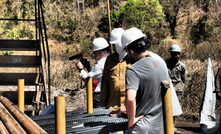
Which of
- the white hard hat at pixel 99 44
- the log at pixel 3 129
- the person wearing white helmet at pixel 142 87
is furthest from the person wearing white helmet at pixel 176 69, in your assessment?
the log at pixel 3 129

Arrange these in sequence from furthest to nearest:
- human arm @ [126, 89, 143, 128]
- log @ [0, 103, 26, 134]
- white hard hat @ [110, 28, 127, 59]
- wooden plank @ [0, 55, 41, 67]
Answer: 1. wooden plank @ [0, 55, 41, 67]
2. white hard hat @ [110, 28, 127, 59]
3. log @ [0, 103, 26, 134]
4. human arm @ [126, 89, 143, 128]

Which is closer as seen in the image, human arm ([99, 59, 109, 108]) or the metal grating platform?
the metal grating platform

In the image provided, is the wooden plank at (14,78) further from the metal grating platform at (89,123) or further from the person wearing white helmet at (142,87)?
the person wearing white helmet at (142,87)

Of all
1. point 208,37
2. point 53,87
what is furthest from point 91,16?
point 53,87

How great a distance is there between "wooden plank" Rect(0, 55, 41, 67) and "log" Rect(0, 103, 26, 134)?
157 inches

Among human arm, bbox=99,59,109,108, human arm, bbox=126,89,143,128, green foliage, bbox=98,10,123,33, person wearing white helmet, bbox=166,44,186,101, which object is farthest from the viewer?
green foliage, bbox=98,10,123,33

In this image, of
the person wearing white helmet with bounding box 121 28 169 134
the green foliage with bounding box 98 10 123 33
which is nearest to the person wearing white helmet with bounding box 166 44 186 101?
the person wearing white helmet with bounding box 121 28 169 134

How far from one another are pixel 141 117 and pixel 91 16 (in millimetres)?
19526

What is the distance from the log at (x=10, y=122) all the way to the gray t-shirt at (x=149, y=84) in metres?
0.89

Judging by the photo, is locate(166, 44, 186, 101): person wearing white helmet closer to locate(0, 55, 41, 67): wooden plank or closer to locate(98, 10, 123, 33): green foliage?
locate(0, 55, 41, 67): wooden plank

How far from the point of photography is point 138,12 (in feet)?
66.6

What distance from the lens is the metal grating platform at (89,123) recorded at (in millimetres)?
3059

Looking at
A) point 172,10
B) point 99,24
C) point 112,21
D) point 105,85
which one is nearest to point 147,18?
point 112,21

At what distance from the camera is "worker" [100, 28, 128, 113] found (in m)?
3.75
